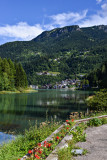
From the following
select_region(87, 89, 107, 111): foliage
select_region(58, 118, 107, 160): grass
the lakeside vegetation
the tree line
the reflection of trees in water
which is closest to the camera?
select_region(58, 118, 107, 160): grass

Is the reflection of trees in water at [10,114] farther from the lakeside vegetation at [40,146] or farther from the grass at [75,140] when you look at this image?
the grass at [75,140]

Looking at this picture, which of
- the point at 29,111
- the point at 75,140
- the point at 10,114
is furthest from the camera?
the point at 29,111

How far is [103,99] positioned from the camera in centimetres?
2525

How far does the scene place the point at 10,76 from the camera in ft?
329

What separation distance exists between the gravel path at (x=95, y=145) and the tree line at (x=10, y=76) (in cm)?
8229

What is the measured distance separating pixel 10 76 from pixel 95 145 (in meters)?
95.5

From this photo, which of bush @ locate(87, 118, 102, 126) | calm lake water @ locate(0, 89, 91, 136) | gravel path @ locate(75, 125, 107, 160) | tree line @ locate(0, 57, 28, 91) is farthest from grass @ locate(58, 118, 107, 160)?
tree line @ locate(0, 57, 28, 91)

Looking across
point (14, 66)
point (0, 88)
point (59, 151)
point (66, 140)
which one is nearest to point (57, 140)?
point (66, 140)

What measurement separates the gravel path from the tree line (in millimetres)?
82288

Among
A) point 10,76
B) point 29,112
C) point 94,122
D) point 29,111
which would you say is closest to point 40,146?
point 94,122

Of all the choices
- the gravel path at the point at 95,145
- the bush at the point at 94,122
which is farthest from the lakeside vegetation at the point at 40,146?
the gravel path at the point at 95,145

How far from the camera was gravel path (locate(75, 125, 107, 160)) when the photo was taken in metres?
7.12

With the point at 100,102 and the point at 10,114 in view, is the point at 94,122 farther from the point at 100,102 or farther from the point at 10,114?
the point at 10,114

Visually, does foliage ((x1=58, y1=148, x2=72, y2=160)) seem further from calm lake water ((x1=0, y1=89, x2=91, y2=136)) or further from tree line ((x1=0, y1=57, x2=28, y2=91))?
tree line ((x1=0, y1=57, x2=28, y2=91))
